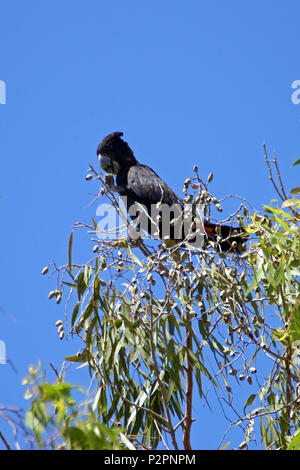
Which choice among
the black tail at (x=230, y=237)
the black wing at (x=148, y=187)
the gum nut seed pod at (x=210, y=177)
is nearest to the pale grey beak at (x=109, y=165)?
the black wing at (x=148, y=187)

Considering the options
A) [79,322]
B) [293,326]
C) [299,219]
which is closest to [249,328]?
[293,326]

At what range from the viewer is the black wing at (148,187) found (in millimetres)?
6367

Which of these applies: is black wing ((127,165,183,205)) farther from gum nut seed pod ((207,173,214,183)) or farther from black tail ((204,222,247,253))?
gum nut seed pod ((207,173,214,183))

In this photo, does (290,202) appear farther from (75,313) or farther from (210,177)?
(75,313)

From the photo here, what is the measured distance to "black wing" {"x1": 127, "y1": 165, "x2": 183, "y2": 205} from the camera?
6.37 metres

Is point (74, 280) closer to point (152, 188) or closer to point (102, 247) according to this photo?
point (102, 247)

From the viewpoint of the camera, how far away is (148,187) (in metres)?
6.47

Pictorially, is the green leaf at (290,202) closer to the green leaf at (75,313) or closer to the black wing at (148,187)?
the green leaf at (75,313)

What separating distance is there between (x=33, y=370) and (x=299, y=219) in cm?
214

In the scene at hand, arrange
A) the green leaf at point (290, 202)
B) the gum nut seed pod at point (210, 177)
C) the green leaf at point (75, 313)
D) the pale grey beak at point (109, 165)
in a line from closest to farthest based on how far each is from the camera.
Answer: the green leaf at point (290, 202)
the gum nut seed pod at point (210, 177)
the green leaf at point (75, 313)
the pale grey beak at point (109, 165)

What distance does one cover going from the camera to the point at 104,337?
4.66m

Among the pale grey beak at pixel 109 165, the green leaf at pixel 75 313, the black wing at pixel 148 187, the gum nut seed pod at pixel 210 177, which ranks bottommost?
the green leaf at pixel 75 313

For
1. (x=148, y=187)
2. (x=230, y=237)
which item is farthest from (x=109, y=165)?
(x=230, y=237)

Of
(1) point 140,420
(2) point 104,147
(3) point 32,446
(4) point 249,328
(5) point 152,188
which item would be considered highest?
(2) point 104,147
